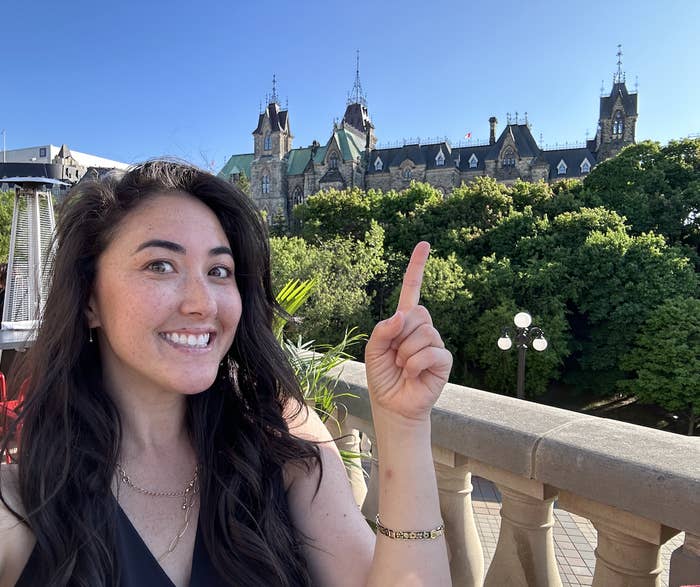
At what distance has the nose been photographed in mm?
1221

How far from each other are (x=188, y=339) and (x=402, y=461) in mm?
550

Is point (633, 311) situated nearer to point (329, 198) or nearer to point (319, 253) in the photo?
point (319, 253)

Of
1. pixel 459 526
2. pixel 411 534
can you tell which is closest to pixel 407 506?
pixel 411 534

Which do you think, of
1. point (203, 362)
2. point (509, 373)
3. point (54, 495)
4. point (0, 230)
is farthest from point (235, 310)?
point (0, 230)

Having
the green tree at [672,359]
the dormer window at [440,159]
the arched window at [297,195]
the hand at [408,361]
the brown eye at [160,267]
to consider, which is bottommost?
the green tree at [672,359]

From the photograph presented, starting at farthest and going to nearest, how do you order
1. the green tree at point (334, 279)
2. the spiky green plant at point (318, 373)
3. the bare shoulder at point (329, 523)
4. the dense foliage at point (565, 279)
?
the green tree at point (334, 279) < the dense foliage at point (565, 279) < the spiky green plant at point (318, 373) < the bare shoulder at point (329, 523)

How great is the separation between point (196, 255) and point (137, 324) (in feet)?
0.67

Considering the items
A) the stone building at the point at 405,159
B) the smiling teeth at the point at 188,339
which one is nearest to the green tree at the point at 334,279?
the smiling teeth at the point at 188,339

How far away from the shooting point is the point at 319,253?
78.3 ft

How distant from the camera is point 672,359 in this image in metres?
19.4

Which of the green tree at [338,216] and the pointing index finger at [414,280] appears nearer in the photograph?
the pointing index finger at [414,280]

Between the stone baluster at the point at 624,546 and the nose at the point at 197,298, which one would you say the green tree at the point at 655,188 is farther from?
the nose at the point at 197,298

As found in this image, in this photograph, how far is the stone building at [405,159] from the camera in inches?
1956

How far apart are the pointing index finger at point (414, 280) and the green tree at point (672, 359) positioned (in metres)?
21.2
